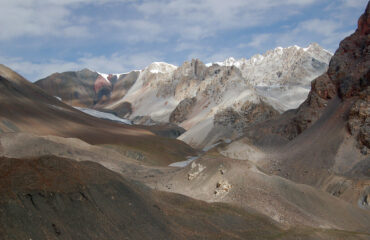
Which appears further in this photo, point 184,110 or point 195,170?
point 184,110

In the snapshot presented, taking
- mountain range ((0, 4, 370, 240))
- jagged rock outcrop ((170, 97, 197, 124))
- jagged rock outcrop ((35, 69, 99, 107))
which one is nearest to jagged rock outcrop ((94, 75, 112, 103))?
jagged rock outcrop ((35, 69, 99, 107))

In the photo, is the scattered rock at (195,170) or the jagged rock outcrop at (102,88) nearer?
the scattered rock at (195,170)

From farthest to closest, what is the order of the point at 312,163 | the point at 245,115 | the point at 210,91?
the point at 210,91 < the point at 245,115 < the point at 312,163

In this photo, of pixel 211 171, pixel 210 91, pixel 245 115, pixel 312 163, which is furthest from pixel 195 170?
pixel 210 91

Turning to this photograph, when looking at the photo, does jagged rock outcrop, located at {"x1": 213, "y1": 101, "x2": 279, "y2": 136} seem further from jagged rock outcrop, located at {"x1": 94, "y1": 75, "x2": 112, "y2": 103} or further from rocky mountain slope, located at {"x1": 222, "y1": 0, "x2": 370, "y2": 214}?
jagged rock outcrop, located at {"x1": 94, "y1": 75, "x2": 112, "y2": 103}

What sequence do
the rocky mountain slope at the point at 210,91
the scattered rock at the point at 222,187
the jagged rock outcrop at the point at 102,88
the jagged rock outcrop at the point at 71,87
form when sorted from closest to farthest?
the scattered rock at the point at 222,187, the rocky mountain slope at the point at 210,91, the jagged rock outcrop at the point at 71,87, the jagged rock outcrop at the point at 102,88

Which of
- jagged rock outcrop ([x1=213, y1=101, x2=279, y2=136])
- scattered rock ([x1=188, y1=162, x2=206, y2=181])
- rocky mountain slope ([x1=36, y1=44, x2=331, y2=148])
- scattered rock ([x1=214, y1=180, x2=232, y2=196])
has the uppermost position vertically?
rocky mountain slope ([x1=36, y1=44, x2=331, y2=148])

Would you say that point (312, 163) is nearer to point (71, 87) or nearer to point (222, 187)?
point (222, 187)

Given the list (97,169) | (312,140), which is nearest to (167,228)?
(97,169)

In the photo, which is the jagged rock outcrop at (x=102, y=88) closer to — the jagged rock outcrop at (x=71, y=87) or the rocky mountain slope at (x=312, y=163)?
the jagged rock outcrop at (x=71, y=87)

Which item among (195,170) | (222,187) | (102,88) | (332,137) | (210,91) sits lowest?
(222,187)

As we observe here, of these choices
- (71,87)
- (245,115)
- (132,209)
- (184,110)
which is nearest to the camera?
(132,209)

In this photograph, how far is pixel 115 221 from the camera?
13.5m

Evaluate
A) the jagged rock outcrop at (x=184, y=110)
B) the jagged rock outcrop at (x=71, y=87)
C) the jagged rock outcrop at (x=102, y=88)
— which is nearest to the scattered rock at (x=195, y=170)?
the jagged rock outcrop at (x=184, y=110)
